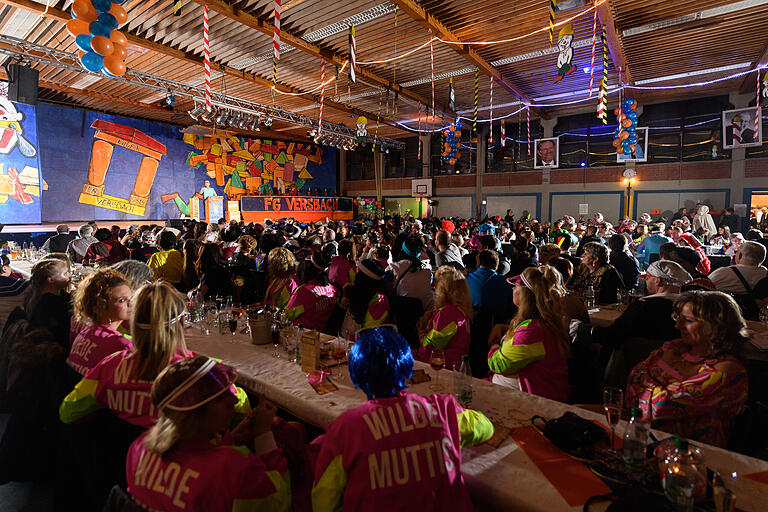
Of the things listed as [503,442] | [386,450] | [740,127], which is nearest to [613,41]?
[740,127]

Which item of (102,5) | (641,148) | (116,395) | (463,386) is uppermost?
(641,148)

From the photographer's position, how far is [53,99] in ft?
40.1

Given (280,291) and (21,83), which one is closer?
(280,291)

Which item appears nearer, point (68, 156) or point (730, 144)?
point (730, 144)

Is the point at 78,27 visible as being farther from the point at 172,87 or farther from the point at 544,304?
the point at 172,87

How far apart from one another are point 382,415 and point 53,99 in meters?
16.0

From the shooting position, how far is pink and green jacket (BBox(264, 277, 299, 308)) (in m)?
3.88

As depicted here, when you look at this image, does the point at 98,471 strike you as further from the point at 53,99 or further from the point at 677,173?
the point at 677,173

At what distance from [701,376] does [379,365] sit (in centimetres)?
158

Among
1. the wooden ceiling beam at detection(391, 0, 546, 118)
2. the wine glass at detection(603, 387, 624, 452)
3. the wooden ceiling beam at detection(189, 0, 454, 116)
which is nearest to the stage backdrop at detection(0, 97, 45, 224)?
the wooden ceiling beam at detection(189, 0, 454, 116)

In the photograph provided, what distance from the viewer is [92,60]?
4.65 metres

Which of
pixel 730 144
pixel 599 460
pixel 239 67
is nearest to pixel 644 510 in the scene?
pixel 599 460

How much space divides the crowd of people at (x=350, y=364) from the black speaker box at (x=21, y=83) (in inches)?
200

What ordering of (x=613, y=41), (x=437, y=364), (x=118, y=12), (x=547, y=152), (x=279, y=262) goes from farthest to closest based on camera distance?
(x=547, y=152) < (x=613, y=41) < (x=118, y=12) < (x=279, y=262) < (x=437, y=364)
